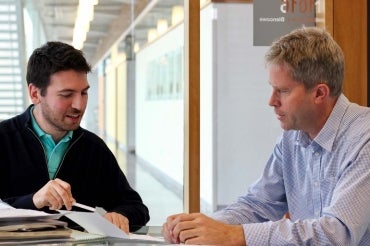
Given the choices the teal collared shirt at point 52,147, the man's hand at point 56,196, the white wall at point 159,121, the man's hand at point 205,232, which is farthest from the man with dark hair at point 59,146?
the white wall at point 159,121

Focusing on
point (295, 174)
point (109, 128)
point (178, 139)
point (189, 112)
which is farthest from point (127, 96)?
point (295, 174)

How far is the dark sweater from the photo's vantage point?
265cm

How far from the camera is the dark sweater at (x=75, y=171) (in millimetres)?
2646

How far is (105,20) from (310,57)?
352cm

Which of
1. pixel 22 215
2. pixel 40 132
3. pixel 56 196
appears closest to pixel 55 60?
pixel 40 132

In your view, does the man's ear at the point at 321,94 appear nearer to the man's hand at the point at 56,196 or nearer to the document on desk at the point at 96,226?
the document on desk at the point at 96,226

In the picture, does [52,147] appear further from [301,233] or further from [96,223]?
[301,233]

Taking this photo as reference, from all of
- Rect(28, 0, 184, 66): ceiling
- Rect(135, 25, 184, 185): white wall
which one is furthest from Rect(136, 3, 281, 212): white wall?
Rect(28, 0, 184, 66): ceiling

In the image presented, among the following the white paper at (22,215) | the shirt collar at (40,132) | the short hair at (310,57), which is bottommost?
the white paper at (22,215)

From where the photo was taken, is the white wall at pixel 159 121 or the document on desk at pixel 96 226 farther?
the white wall at pixel 159 121

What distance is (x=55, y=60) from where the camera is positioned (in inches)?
107

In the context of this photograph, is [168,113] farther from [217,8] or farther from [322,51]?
[322,51]

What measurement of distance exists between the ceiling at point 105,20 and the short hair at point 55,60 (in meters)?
2.55

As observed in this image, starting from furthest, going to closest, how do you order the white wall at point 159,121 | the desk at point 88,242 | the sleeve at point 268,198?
the white wall at point 159,121 → the sleeve at point 268,198 → the desk at point 88,242
